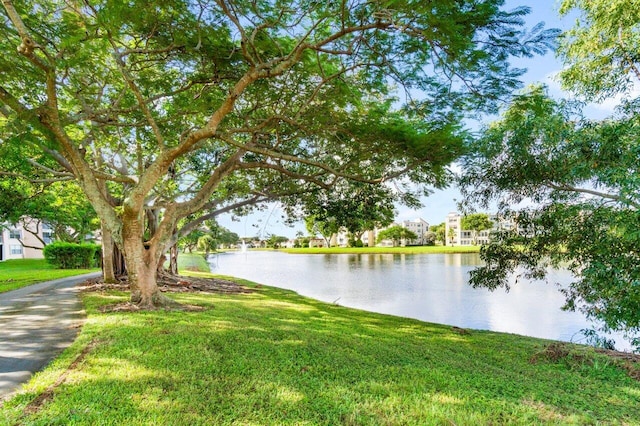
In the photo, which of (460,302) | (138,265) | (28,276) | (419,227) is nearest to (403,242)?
(419,227)

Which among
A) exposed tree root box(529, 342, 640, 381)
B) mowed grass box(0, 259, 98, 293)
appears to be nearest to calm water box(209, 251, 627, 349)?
exposed tree root box(529, 342, 640, 381)

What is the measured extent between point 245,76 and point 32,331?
5.61m

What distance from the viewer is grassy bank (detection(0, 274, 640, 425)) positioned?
3.19 meters

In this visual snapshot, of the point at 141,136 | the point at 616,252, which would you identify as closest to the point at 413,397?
the point at 616,252

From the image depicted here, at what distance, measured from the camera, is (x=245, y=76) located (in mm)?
6379

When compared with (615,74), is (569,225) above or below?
below

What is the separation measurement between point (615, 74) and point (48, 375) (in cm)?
1104

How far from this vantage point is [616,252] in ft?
16.3

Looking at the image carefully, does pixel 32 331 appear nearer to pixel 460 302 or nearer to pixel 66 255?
pixel 460 302

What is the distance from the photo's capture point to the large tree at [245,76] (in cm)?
571

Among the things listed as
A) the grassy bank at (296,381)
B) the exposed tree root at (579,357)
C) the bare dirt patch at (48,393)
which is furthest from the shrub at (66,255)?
the exposed tree root at (579,357)

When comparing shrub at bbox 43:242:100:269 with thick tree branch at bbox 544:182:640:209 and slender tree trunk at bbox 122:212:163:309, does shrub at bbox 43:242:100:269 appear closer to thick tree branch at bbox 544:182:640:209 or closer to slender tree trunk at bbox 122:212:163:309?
slender tree trunk at bbox 122:212:163:309

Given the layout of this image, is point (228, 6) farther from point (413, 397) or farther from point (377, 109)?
point (413, 397)

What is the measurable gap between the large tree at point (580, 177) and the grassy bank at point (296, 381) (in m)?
1.51
